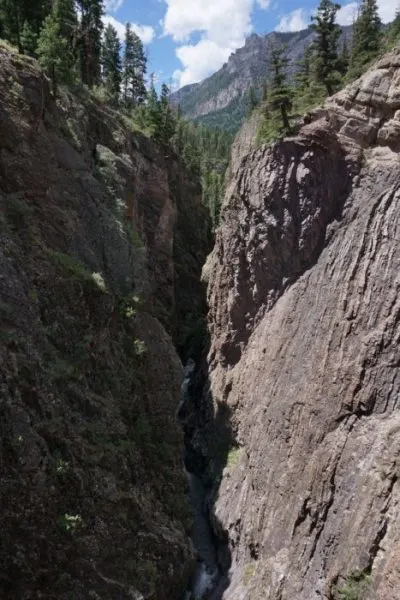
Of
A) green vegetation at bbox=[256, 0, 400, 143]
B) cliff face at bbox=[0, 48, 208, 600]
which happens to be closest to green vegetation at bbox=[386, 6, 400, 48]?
green vegetation at bbox=[256, 0, 400, 143]

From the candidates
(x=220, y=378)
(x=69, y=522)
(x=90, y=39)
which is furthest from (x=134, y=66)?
(x=69, y=522)

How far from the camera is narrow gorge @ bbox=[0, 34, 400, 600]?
16844mm

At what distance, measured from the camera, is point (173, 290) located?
45.1 metres

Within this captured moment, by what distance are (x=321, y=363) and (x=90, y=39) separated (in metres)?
40.7

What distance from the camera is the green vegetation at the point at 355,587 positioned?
17.5m

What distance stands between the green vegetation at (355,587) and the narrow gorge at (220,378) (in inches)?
2.3

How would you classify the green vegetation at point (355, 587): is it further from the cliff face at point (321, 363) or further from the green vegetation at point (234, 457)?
the green vegetation at point (234, 457)

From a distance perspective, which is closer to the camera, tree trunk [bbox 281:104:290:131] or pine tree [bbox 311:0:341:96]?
tree trunk [bbox 281:104:290:131]

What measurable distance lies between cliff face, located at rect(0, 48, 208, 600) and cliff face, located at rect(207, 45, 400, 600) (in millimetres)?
4628

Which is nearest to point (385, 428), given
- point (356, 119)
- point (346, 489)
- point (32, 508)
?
point (346, 489)

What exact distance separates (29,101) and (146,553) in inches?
880

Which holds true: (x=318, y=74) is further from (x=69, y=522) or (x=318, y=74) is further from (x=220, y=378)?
(x=69, y=522)

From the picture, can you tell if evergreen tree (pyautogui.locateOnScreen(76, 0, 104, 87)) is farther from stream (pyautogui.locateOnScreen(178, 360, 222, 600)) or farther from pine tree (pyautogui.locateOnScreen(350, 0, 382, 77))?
stream (pyautogui.locateOnScreen(178, 360, 222, 600))

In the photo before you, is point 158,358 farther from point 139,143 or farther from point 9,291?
point 139,143
